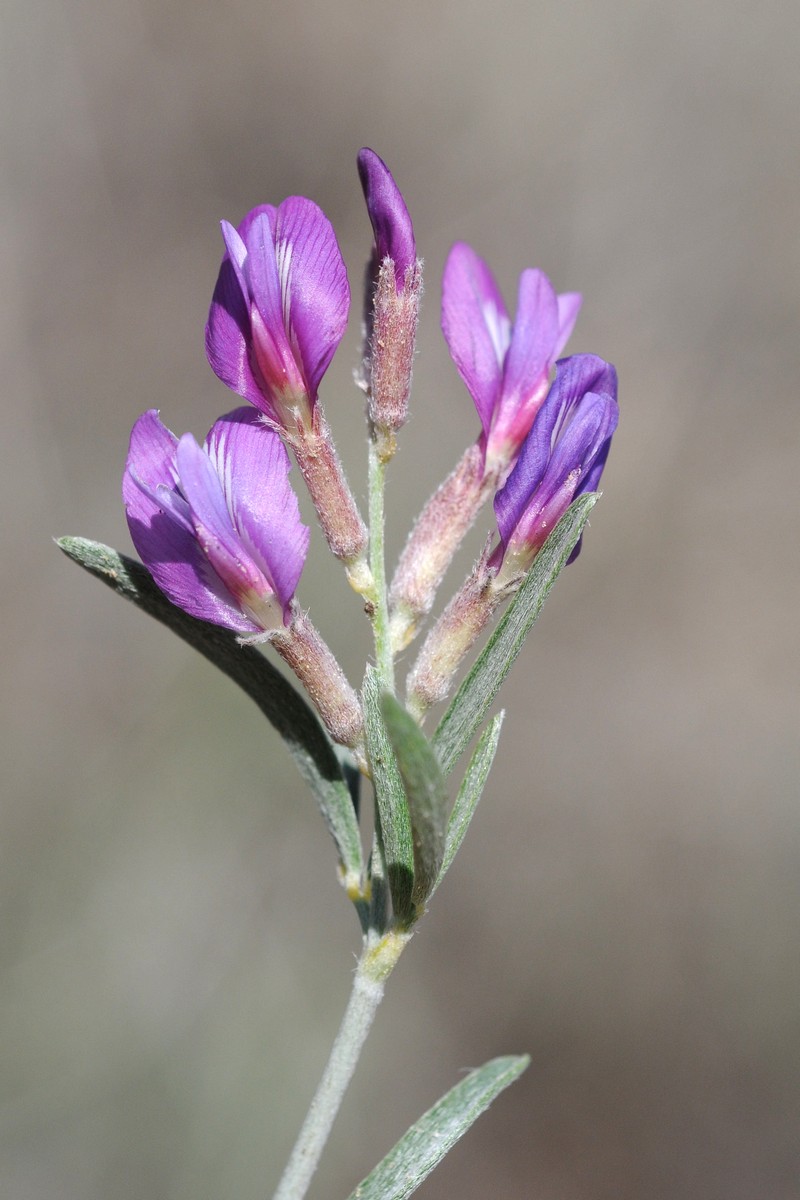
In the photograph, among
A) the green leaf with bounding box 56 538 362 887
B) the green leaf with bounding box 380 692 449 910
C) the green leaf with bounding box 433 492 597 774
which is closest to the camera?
the green leaf with bounding box 380 692 449 910

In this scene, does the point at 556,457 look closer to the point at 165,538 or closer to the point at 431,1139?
the point at 165,538

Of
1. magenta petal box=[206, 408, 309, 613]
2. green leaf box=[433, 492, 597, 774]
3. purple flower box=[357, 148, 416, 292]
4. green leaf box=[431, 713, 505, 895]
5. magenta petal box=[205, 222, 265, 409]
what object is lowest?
green leaf box=[431, 713, 505, 895]

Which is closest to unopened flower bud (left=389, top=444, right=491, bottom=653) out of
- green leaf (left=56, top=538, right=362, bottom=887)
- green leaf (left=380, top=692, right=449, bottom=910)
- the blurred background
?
green leaf (left=56, top=538, right=362, bottom=887)

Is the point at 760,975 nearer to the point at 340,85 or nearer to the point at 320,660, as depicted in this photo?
the point at 320,660

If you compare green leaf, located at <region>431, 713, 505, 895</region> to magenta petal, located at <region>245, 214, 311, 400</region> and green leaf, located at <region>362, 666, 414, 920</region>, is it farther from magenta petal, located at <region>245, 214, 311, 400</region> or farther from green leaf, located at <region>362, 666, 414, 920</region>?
magenta petal, located at <region>245, 214, 311, 400</region>

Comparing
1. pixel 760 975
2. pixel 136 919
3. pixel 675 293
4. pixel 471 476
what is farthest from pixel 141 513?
pixel 675 293

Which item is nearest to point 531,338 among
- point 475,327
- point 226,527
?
point 475,327
